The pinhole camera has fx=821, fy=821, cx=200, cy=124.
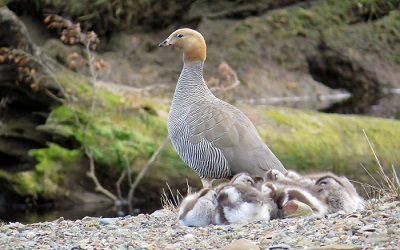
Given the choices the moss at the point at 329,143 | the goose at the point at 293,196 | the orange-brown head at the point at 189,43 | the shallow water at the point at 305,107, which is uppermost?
the orange-brown head at the point at 189,43

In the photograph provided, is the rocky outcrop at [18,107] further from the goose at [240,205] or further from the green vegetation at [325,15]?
the green vegetation at [325,15]

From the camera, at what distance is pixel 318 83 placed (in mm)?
19312

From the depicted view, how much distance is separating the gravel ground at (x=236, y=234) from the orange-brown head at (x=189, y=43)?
270cm

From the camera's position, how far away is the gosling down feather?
7.69 metres

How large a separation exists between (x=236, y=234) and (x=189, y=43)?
3.59m

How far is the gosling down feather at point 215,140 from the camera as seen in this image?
25.2ft

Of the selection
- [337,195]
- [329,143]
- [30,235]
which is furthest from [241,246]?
[329,143]

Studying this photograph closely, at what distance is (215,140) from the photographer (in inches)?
310

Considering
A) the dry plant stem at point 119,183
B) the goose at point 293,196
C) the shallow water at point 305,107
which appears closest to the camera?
the goose at point 293,196

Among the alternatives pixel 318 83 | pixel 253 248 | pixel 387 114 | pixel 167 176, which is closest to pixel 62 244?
pixel 253 248

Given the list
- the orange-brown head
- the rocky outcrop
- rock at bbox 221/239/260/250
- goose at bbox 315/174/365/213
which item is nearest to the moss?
the orange-brown head

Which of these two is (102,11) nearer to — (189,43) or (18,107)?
(18,107)

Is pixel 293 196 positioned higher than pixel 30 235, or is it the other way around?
pixel 293 196

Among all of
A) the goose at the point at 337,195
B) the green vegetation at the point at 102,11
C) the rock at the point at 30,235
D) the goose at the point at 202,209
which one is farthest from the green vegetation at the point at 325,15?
the rock at the point at 30,235
